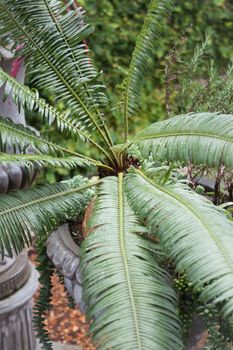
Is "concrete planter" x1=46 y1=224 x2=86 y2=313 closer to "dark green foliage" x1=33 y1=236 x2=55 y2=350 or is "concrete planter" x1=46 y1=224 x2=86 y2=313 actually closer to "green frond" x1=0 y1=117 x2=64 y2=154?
"dark green foliage" x1=33 y1=236 x2=55 y2=350

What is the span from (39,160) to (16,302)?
878mm

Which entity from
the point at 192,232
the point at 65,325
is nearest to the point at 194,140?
the point at 192,232

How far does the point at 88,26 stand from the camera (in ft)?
6.00

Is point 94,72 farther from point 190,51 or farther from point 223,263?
point 190,51

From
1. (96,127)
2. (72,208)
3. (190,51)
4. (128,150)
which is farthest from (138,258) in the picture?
(190,51)

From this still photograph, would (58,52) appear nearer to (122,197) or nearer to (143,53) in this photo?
(143,53)

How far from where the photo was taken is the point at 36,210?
4.92 ft

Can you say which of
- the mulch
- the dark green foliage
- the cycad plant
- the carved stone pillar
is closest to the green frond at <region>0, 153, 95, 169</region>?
the cycad plant

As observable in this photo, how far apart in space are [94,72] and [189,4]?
3076 mm

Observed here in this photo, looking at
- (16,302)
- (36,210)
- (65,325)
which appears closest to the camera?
(36,210)

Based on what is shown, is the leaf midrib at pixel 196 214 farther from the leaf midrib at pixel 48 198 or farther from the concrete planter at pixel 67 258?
the concrete planter at pixel 67 258

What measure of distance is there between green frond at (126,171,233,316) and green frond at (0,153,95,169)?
200mm

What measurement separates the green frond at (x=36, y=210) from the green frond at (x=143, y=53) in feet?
1.17

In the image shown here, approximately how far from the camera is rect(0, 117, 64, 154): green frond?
5.19ft
